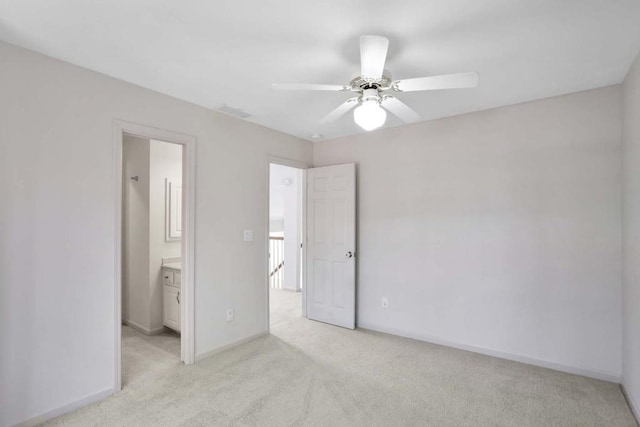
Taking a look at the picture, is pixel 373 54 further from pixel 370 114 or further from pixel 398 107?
pixel 398 107

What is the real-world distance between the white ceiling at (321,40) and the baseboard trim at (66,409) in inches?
93.0

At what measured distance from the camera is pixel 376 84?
2016 mm

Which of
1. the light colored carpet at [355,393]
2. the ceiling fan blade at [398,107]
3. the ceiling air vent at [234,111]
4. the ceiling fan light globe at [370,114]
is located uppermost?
the ceiling air vent at [234,111]

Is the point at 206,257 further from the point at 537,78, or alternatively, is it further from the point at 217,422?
the point at 537,78

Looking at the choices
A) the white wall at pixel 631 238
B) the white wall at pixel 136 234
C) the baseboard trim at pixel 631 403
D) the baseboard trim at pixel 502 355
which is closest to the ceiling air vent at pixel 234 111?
the white wall at pixel 136 234

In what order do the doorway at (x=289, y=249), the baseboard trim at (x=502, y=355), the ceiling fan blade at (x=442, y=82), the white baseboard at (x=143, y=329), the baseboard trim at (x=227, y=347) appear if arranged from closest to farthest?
the ceiling fan blade at (x=442, y=82) < the baseboard trim at (x=502, y=355) < the baseboard trim at (x=227, y=347) < the white baseboard at (x=143, y=329) < the doorway at (x=289, y=249)

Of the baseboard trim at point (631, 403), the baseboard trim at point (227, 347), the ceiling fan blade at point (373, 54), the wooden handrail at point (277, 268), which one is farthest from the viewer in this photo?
the wooden handrail at point (277, 268)

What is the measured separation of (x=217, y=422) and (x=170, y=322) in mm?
1804

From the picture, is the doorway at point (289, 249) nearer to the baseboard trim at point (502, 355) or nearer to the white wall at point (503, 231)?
the baseboard trim at point (502, 355)

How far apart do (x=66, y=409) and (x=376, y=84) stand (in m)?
2.99

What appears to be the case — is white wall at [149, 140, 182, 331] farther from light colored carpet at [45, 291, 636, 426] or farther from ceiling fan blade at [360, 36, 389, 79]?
ceiling fan blade at [360, 36, 389, 79]

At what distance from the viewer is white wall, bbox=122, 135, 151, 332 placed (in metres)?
3.71

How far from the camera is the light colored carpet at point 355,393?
86.4 inches

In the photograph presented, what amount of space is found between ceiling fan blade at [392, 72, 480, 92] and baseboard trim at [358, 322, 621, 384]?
2.59 metres
